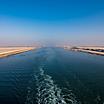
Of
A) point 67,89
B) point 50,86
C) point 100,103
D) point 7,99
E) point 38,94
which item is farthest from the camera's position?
point 50,86

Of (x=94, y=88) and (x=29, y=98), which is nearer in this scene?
(x=29, y=98)

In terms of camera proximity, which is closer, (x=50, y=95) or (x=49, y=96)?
(x=49, y=96)

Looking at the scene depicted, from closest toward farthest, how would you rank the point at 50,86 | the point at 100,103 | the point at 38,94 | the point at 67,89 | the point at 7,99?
the point at 100,103 < the point at 7,99 < the point at 38,94 < the point at 67,89 < the point at 50,86

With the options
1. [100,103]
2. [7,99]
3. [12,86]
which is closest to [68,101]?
[100,103]

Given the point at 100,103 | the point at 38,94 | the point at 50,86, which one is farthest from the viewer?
the point at 50,86

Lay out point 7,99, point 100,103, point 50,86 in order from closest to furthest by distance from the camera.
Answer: point 100,103, point 7,99, point 50,86

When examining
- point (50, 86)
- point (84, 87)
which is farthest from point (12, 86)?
point (84, 87)

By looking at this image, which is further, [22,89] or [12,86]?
[12,86]

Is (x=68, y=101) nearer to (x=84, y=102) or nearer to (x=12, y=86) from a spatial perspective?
(x=84, y=102)

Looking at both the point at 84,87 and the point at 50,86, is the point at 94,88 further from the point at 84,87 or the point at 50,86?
the point at 50,86
